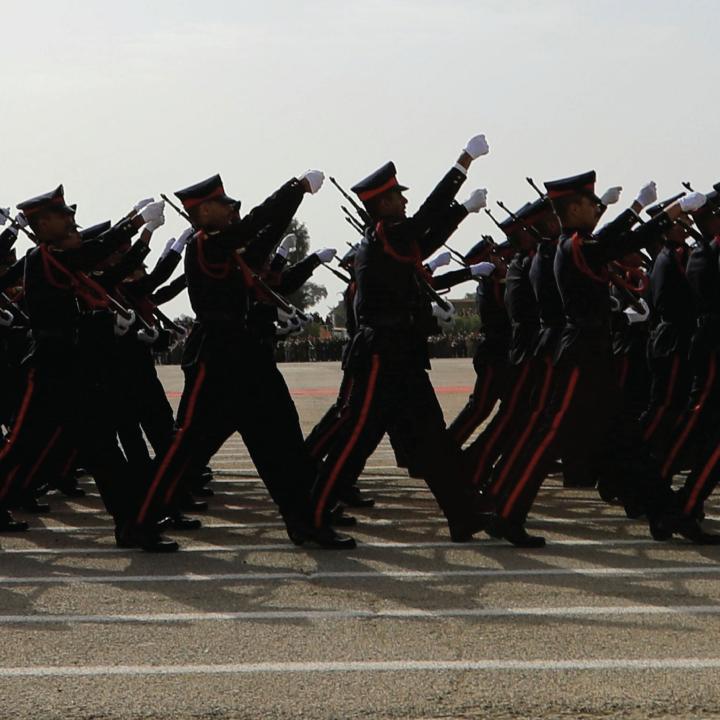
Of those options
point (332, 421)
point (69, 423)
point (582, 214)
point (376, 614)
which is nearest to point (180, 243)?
point (332, 421)

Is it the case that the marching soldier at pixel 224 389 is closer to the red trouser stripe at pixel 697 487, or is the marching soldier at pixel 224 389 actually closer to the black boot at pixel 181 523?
the black boot at pixel 181 523

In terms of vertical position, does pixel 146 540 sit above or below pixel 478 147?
below

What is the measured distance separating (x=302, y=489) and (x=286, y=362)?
145ft

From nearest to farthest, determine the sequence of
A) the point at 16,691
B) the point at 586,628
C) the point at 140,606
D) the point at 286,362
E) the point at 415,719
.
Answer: the point at 415,719 < the point at 16,691 < the point at 586,628 < the point at 140,606 < the point at 286,362

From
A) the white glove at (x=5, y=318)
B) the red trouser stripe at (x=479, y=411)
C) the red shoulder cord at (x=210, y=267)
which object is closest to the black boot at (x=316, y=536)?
the red shoulder cord at (x=210, y=267)

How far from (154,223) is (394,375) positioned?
6.53 ft

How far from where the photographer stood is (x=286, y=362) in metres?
51.9

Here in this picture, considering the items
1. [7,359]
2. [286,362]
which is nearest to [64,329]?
[7,359]

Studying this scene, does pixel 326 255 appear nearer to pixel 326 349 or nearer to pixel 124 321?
pixel 124 321

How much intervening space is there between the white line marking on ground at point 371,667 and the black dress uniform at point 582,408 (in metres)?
2.39

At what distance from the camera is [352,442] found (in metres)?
7.73

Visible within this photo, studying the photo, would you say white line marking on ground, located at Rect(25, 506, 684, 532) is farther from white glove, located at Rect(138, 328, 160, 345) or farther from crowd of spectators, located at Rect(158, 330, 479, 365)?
crowd of spectators, located at Rect(158, 330, 479, 365)

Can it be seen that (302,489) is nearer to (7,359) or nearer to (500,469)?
(500,469)

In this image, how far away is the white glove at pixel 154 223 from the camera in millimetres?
8630
